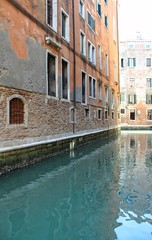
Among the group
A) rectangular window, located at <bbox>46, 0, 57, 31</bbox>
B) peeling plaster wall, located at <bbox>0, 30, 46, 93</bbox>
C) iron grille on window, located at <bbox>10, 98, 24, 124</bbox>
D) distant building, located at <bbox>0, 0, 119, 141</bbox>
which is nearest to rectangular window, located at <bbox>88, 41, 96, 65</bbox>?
distant building, located at <bbox>0, 0, 119, 141</bbox>

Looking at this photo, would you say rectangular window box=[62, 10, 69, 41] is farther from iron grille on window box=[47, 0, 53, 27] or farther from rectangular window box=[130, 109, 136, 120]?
rectangular window box=[130, 109, 136, 120]

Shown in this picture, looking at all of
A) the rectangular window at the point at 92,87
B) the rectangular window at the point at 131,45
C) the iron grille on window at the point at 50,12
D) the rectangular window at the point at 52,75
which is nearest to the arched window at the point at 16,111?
the rectangular window at the point at 52,75

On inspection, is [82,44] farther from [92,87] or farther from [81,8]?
[92,87]

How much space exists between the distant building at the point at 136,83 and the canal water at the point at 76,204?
3100 cm

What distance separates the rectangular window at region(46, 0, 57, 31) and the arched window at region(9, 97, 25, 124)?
164 inches

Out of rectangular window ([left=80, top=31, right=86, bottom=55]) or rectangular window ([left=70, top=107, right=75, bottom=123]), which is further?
rectangular window ([left=80, top=31, right=86, bottom=55])

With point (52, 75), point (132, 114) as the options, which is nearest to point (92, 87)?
point (52, 75)

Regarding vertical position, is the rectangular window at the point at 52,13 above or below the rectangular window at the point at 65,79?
above

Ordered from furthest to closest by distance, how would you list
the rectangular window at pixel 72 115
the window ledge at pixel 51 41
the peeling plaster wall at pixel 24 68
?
the rectangular window at pixel 72 115 → the window ledge at pixel 51 41 → the peeling plaster wall at pixel 24 68

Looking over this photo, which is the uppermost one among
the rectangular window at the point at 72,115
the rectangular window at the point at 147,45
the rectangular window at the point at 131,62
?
the rectangular window at the point at 147,45

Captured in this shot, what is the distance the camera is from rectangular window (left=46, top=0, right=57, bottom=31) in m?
10.8

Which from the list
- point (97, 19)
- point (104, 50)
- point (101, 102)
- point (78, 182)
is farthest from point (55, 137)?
point (104, 50)

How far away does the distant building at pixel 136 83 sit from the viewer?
125 feet

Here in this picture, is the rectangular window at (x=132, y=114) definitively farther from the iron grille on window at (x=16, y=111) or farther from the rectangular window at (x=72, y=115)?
the iron grille on window at (x=16, y=111)
